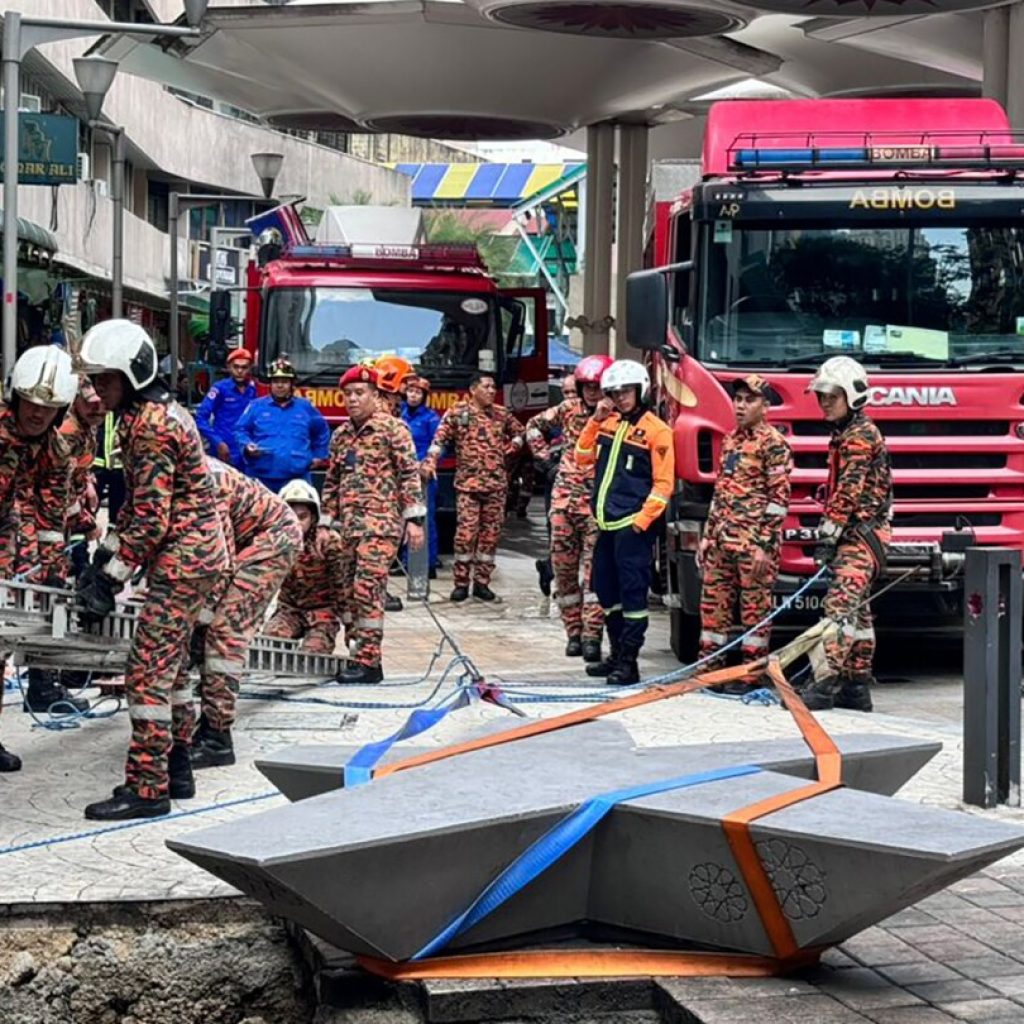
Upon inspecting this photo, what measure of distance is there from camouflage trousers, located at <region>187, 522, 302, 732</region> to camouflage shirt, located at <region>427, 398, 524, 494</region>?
727 cm

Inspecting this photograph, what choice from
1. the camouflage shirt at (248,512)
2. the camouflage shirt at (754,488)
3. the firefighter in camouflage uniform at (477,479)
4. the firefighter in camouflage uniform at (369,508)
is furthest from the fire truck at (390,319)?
the camouflage shirt at (248,512)

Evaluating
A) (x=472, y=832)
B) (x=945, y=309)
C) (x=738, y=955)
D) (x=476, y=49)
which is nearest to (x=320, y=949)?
(x=472, y=832)

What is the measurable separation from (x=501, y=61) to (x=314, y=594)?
17.5m

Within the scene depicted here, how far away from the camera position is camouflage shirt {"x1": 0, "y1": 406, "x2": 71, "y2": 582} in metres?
8.48

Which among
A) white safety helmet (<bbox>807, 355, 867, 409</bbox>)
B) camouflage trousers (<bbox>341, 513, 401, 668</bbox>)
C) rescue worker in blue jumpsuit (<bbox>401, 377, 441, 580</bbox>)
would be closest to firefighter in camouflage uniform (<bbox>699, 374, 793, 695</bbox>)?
white safety helmet (<bbox>807, 355, 867, 409</bbox>)

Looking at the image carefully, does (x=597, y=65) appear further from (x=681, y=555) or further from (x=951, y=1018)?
(x=951, y=1018)

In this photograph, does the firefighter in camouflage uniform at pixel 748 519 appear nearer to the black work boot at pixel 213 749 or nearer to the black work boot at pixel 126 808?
the black work boot at pixel 213 749

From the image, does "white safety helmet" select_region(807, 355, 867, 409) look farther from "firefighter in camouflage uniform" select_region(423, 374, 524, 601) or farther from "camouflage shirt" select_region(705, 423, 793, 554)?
"firefighter in camouflage uniform" select_region(423, 374, 524, 601)

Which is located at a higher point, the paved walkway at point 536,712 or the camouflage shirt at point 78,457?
the camouflage shirt at point 78,457

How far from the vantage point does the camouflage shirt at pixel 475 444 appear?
16031mm

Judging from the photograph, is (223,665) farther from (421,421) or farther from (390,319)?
(390,319)

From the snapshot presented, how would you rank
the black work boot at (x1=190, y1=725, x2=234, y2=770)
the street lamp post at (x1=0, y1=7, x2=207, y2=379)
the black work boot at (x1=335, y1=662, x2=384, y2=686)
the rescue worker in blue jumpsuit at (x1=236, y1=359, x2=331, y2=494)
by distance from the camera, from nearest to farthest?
1. the black work boot at (x1=190, y1=725, x2=234, y2=770)
2. the black work boot at (x1=335, y1=662, x2=384, y2=686)
3. the street lamp post at (x1=0, y1=7, x2=207, y2=379)
4. the rescue worker in blue jumpsuit at (x1=236, y1=359, x2=331, y2=494)

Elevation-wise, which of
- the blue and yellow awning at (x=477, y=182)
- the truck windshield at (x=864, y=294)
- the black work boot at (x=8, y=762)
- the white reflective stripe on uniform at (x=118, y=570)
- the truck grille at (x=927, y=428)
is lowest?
the black work boot at (x=8, y=762)

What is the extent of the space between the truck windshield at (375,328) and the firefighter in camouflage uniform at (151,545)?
1084 centimetres
